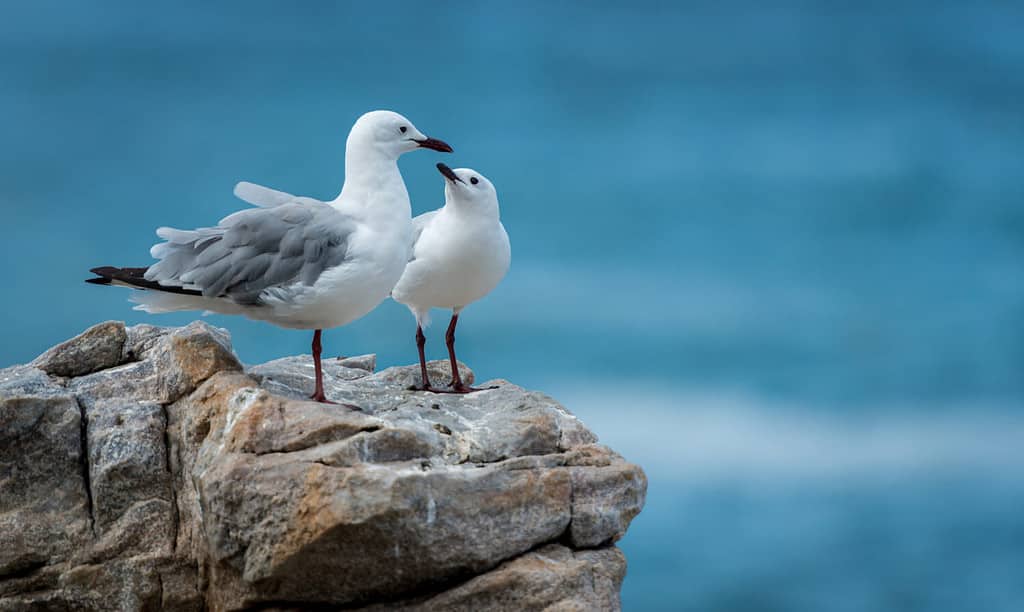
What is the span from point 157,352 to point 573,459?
11.7 feet

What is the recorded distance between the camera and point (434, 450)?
328 inches

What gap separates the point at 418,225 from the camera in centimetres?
1107

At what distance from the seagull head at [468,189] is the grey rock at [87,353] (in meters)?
3.02

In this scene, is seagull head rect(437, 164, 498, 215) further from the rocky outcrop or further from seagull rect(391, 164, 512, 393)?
the rocky outcrop

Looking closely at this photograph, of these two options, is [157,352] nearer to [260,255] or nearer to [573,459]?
[260,255]

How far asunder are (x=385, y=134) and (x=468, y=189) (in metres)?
1.29

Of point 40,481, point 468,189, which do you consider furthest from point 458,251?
point 40,481

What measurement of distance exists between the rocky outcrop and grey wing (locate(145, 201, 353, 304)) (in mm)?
782

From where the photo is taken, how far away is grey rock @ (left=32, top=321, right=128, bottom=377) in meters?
9.83

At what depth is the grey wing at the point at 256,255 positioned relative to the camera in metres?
8.83

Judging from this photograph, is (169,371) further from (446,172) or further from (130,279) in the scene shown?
(446,172)

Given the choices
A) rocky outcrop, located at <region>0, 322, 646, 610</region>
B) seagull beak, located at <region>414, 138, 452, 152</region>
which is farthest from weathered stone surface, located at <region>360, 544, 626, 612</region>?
seagull beak, located at <region>414, 138, 452, 152</region>

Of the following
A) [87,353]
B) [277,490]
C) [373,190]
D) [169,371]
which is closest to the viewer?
[277,490]

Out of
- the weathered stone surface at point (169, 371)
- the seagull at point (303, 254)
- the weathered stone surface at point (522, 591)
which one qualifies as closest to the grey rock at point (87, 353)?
the weathered stone surface at point (169, 371)
